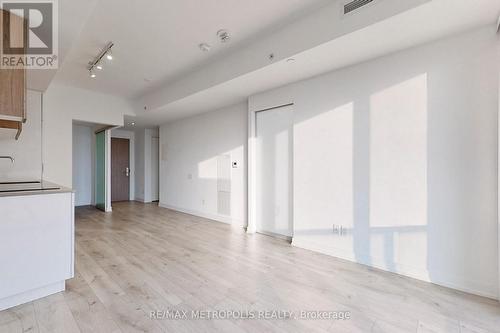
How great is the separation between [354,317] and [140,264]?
241 centimetres

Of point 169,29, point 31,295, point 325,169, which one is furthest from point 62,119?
point 325,169

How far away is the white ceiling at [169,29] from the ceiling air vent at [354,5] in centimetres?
25

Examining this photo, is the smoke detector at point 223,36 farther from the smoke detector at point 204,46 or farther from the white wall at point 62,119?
the white wall at point 62,119

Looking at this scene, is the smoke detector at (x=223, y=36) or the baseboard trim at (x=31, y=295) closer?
the baseboard trim at (x=31, y=295)

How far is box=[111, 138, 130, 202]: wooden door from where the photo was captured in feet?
25.6

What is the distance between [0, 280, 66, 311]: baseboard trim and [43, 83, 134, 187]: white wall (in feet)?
10.7

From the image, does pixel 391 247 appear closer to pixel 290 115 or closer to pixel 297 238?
pixel 297 238

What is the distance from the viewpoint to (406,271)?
2652 mm

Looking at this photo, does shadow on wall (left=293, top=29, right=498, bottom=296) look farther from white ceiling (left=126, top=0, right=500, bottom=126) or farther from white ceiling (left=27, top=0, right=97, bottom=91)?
white ceiling (left=27, top=0, right=97, bottom=91)

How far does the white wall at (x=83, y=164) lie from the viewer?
7090mm

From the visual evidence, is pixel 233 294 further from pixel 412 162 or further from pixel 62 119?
pixel 62 119

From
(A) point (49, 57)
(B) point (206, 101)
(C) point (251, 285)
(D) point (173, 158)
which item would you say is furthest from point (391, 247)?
(D) point (173, 158)

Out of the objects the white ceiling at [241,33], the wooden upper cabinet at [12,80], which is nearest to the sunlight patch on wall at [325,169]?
the white ceiling at [241,33]

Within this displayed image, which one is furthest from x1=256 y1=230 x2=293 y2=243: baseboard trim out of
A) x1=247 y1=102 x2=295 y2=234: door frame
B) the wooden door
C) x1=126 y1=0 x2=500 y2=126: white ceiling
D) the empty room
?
the wooden door
